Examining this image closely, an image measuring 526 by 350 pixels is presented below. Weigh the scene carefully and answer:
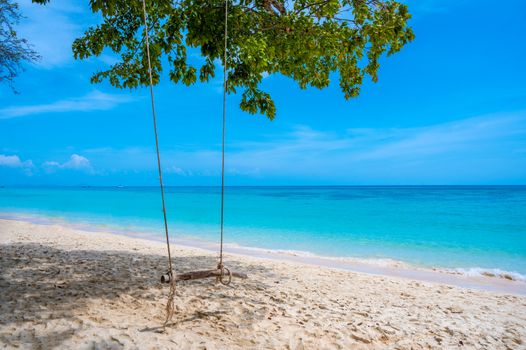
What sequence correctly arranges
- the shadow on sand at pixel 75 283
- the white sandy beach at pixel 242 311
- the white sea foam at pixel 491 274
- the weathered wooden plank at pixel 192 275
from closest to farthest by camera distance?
the white sandy beach at pixel 242 311 < the weathered wooden plank at pixel 192 275 < the shadow on sand at pixel 75 283 < the white sea foam at pixel 491 274

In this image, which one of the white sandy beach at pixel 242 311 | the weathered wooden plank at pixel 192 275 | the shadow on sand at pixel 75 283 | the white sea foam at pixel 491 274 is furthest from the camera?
the white sea foam at pixel 491 274

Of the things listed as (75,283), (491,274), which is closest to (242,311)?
(75,283)

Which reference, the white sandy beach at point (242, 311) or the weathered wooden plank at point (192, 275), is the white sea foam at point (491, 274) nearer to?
the white sandy beach at point (242, 311)

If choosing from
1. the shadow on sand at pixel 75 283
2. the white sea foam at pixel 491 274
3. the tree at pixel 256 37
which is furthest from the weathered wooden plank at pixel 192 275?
the white sea foam at pixel 491 274

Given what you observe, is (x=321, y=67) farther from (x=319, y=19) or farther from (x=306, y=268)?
(x=306, y=268)

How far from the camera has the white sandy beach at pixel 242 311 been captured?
323 centimetres

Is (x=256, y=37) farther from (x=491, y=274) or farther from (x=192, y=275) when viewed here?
(x=491, y=274)

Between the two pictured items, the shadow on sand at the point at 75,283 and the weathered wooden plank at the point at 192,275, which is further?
the shadow on sand at the point at 75,283

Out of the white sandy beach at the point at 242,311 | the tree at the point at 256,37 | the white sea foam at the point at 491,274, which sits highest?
the tree at the point at 256,37

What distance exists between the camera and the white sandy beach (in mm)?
3229

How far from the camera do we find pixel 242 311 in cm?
396

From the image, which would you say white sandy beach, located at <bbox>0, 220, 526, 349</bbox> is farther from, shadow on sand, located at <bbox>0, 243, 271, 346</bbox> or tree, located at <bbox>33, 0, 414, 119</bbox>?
tree, located at <bbox>33, 0, 414, 119</bbox>

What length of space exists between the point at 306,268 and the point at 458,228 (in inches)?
549

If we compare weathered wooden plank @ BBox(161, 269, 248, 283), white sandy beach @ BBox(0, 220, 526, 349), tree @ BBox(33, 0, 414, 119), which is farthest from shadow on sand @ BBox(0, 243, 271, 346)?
tree @ BBox(33, 0, 414, 119)
